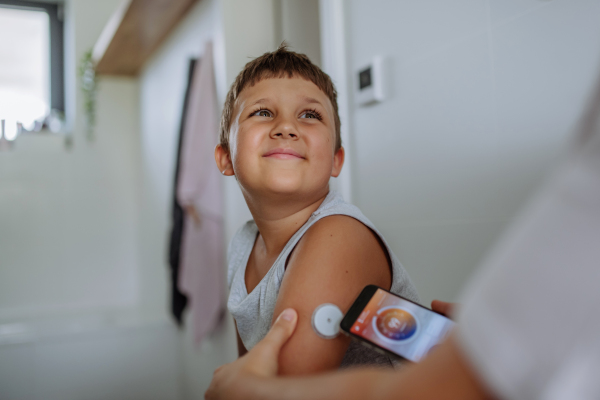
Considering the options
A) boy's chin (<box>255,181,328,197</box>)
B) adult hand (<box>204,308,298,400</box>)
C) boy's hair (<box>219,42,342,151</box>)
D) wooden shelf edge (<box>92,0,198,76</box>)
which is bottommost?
adult hand (<box>204,308,298,400</box>)

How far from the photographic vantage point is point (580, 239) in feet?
0.58

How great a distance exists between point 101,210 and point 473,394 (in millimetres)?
2524

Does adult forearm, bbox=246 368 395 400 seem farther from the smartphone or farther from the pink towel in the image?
the pink towel

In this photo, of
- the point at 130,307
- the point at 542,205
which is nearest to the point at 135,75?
the point at 130,307

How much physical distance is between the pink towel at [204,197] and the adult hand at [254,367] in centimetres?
101

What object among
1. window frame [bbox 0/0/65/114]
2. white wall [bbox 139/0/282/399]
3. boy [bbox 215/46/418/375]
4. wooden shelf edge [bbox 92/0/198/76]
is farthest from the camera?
window frame [bbox 0/0/65/114]

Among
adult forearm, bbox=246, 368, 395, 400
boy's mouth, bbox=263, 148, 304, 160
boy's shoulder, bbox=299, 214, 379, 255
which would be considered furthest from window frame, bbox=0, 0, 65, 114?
adult forearm, bbox=246, 368, 395, 400

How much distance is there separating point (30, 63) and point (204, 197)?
1679 mm

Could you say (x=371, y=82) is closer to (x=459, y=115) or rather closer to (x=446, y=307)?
(x=459, y=115)

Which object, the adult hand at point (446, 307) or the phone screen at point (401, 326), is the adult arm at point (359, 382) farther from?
the adult hand at point (446, 307)

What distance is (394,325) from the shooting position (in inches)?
17.5

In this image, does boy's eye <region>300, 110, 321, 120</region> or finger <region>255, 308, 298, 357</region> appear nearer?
finger <region>255, 308, 298, 357</region>

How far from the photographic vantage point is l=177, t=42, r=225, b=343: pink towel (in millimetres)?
1459

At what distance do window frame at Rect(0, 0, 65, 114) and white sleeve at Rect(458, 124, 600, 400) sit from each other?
2775mm
